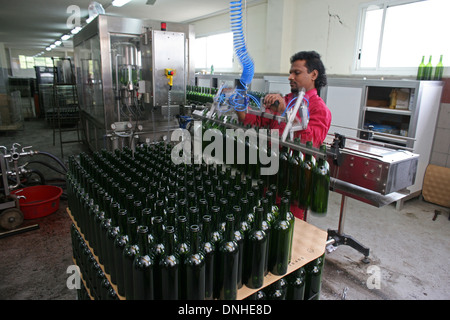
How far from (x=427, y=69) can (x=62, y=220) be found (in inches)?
188

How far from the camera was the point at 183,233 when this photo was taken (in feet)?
3.46

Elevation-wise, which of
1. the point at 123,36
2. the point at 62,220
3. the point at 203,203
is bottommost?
the point at 62,220

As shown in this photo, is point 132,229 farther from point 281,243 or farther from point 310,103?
point 310,103

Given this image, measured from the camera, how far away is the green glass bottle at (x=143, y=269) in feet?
3.26

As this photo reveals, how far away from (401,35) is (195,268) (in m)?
4.56

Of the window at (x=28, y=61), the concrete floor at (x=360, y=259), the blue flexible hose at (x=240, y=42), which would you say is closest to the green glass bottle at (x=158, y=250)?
the blue flexible hose at (x=240, y=42)

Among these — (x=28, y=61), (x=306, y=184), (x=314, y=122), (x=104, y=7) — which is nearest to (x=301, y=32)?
(x=314, y=122)

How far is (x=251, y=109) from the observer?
6.40 feet

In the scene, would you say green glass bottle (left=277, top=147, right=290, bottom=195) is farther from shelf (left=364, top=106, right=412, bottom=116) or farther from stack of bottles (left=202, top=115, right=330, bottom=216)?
shelf (left=364, top=106, right=412, bottom=116)

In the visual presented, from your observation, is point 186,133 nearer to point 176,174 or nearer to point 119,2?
point 176,174

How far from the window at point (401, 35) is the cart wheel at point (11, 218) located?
4.90m

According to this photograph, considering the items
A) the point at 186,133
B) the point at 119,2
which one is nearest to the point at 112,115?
the point at 186,133

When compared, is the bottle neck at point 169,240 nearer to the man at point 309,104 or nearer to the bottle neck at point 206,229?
the bottle neck at point 206,229

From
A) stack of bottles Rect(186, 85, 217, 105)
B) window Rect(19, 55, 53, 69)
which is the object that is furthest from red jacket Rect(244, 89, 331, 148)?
window Rect(19, 55, 53, 69)
